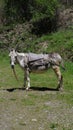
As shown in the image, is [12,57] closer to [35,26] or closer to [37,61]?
[37,61]

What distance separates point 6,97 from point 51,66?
2124 mm

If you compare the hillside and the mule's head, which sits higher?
the mule's head

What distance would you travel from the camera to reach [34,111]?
11.5 meters

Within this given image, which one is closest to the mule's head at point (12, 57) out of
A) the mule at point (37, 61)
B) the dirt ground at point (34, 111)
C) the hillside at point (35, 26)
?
the mule at point (37, 61)

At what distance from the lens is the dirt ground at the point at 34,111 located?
393 inches

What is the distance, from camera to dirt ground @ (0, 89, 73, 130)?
32.8ft

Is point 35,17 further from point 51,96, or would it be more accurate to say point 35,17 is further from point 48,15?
point 51,96

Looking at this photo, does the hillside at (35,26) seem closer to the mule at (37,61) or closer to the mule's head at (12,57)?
the mule at (37,61)

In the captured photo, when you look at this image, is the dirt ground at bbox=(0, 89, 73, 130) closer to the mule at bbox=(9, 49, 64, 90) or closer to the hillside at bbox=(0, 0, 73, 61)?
the mule at bbox=(9, 49, 64, 90)

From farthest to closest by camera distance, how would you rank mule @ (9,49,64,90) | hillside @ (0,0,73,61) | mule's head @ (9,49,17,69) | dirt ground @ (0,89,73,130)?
hillside @ (0,0,73,61) < mule @ (9,49,64,90) < mule's head @ (9,49,17,69) < dirt ground @ (0,89,73,130)

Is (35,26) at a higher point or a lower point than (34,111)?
lower

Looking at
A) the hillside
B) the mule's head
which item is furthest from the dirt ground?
the hillside

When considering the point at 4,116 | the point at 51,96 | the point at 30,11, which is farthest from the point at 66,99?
the point at 30,11

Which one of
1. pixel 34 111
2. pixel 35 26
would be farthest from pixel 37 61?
pixel 35 26
